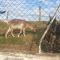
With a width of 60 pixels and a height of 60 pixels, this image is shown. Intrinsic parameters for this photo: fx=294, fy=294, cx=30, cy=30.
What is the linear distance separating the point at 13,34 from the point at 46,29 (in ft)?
2.56

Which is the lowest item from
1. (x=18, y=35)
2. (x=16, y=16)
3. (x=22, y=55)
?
(x=22, y=55)

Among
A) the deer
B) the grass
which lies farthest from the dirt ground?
the deer

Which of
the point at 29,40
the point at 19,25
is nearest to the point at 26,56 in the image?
the point at 29,40

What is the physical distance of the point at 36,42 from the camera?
673cm

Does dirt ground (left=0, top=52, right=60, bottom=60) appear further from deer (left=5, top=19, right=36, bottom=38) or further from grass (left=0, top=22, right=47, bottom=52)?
deer (left=5, top=19, right=36, bottom=38)

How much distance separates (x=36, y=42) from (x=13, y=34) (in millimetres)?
574

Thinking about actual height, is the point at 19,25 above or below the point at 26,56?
above

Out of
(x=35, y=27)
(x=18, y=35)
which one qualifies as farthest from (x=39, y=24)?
(x=18, y=35)

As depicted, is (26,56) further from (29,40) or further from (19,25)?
(19,25)

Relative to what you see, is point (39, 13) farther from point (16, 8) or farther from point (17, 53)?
point (17, 53)

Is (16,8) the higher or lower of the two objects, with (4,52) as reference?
higher

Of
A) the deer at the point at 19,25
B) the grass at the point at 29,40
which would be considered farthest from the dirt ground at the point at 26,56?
the deer at the point at 19,25

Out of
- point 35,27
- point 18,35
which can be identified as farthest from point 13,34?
point 35,27

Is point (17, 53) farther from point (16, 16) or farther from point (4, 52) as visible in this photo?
point (16, 16)
